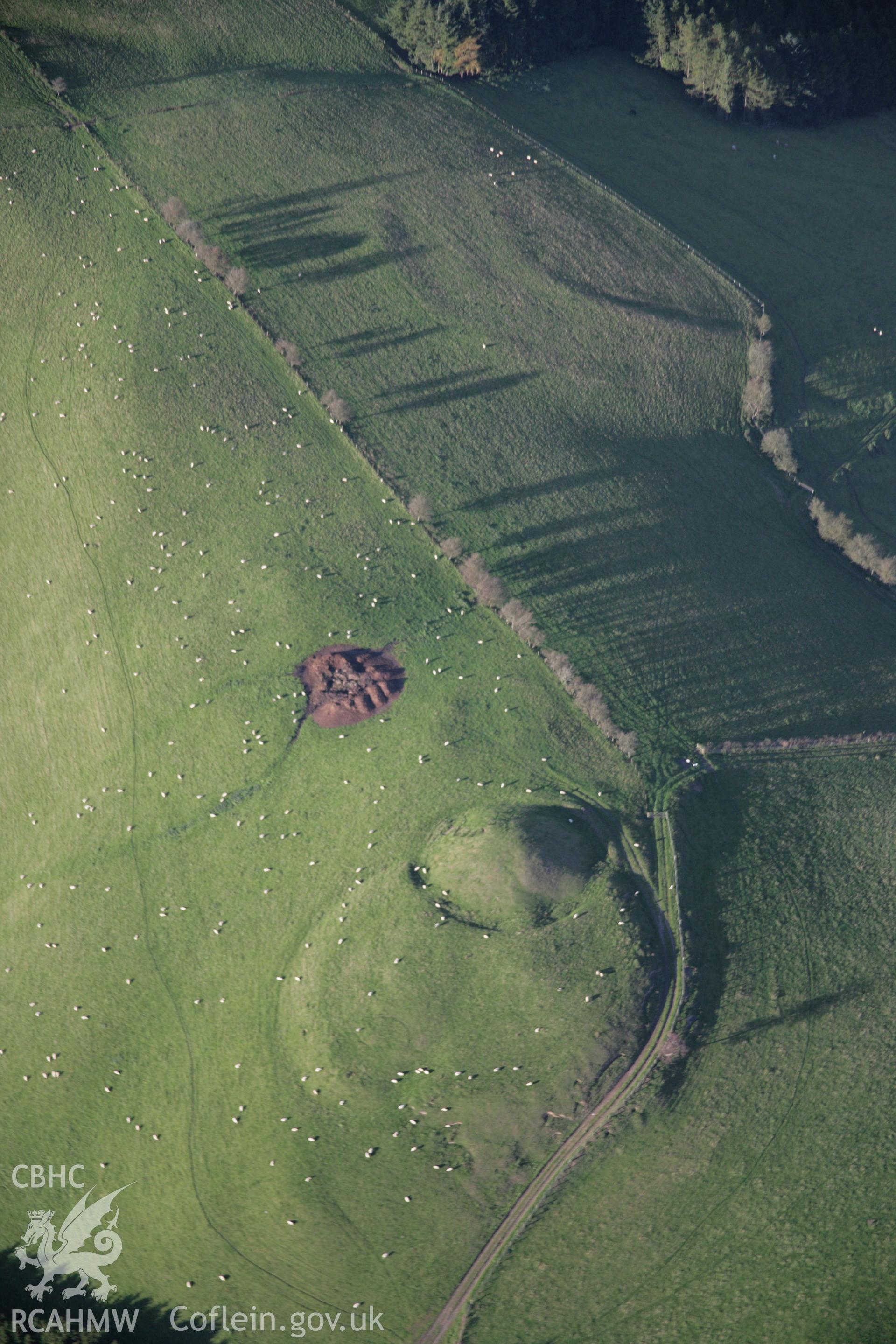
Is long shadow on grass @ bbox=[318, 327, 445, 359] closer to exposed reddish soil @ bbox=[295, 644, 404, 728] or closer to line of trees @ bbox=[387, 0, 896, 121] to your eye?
exposed reddish soil @ bbox=[295, 644, 404, 728]

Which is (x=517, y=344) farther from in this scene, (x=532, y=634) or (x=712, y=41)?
(x=712, y=41)

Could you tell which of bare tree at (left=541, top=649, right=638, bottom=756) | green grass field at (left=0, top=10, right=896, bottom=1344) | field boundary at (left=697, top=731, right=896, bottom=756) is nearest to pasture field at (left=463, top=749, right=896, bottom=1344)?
green grass field at (left=0, top=10, right=896, bottom=1344)

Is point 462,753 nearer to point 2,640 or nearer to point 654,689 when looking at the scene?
point 654,689

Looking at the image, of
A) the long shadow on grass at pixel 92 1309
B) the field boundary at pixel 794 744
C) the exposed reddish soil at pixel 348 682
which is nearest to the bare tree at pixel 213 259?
the exposed reddish soil at pixel 348 682

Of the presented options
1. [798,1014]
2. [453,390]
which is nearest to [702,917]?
[798,1014]

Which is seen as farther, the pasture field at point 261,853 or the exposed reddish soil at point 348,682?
the exposed reddish soil at point 348,682

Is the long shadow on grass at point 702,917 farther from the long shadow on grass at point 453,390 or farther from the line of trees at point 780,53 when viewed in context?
the line of trees at point 780,53

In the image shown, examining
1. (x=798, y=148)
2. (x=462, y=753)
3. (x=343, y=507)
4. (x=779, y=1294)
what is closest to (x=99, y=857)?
(x=462, y=753)
